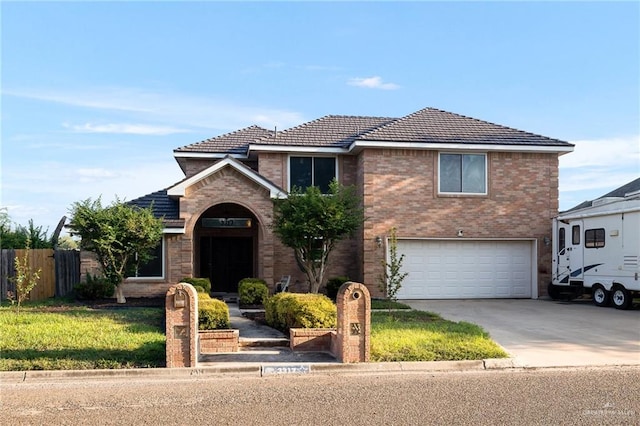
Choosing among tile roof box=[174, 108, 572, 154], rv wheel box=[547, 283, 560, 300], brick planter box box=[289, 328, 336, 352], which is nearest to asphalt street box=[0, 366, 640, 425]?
brick planter box box=[289, 328, 336, 352]

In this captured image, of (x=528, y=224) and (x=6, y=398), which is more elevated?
(x=528, y=224)

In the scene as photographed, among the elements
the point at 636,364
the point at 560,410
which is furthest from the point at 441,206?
the point at 560,410

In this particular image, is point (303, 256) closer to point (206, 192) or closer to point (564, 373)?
point (206, 192)

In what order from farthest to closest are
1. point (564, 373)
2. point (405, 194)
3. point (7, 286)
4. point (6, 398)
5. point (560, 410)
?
point (405, 194) < point (7, 286) < point (564, 373) < point (6, 398) < point (560, 410)

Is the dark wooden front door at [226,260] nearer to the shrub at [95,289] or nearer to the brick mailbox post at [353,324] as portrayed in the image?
the shrub at [95,289]

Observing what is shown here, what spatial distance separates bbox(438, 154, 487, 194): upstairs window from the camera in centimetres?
2097

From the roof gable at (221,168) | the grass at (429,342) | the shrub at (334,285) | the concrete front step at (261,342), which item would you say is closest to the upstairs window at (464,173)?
the shrub at (334,285)

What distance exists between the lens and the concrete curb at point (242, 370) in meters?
9.15

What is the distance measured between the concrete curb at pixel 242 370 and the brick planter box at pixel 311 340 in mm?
1327

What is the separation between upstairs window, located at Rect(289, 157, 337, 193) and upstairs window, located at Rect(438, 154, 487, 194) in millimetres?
4160

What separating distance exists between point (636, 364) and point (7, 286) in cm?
1851

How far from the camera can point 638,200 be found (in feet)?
56.7

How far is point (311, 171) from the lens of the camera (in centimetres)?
2158

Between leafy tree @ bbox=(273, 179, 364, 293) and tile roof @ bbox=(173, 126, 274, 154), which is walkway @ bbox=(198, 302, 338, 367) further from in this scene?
tile roof @ bbox=(173, 126, 274, 154)
